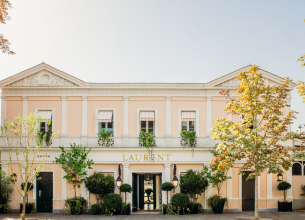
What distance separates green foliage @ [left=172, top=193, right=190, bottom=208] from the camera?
591 inches

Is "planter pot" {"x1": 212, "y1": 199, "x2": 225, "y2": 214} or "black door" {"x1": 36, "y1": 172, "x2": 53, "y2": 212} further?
"black door" {"x1": 36, "y1": 172, "x2": 53, "y2": 212}

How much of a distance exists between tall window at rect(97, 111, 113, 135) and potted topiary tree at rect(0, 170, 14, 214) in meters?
5.71

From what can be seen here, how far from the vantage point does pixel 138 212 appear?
16.1m

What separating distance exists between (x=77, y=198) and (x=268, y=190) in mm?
10733

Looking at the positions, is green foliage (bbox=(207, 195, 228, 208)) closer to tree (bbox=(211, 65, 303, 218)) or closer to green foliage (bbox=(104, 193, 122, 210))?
tree (bbox=(211, 65, 303, 218))

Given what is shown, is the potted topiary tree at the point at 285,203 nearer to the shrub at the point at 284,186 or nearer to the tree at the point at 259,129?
the shrub at the point at 284,186

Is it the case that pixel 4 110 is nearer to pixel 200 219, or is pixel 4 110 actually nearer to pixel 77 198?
pixel 77 198

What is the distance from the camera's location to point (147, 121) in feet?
55.4

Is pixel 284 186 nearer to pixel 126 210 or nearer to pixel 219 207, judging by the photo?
pixel 219 207

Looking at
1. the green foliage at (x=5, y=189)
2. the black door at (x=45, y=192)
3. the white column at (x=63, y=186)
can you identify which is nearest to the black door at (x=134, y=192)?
the white column at (x=63, y=186)

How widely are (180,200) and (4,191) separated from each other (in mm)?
9365

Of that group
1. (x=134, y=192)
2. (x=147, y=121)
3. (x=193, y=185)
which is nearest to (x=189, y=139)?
(x=193, y=185)

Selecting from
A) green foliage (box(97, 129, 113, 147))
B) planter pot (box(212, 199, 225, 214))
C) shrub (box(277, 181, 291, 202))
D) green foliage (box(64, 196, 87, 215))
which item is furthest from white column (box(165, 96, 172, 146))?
shrub (box(277, 181, 291, 202))

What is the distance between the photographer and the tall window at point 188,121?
16.8 meters
